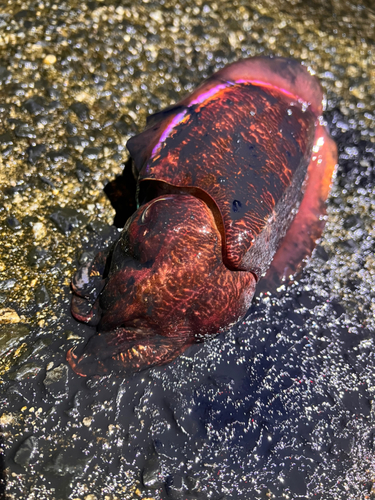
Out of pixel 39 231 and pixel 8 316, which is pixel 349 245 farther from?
pixel 8 316

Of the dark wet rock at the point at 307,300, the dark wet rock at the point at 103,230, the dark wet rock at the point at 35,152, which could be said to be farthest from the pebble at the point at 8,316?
the dark wet rock at the point at 307,300

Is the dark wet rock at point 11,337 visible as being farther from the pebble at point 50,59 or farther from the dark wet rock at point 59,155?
the pebble at point 50,59

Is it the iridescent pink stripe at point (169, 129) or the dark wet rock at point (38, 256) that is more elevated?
the iridescent pink stripe at point (169, 129)

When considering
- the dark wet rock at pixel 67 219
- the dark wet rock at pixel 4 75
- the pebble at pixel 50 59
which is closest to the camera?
the dark wet rock at pixel 67 219

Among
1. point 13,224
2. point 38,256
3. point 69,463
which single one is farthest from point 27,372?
point 13,224

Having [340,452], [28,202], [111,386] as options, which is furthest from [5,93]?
[340,452]

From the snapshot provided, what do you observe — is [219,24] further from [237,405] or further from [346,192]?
[237,405]

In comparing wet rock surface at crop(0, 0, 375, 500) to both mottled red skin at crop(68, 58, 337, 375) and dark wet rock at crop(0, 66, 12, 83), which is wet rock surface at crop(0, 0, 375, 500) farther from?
mottled red skin at crop(68, 58, 337, 375)

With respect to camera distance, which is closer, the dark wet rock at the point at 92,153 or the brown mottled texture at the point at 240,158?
the brown mottled texture at the point at 240,158
